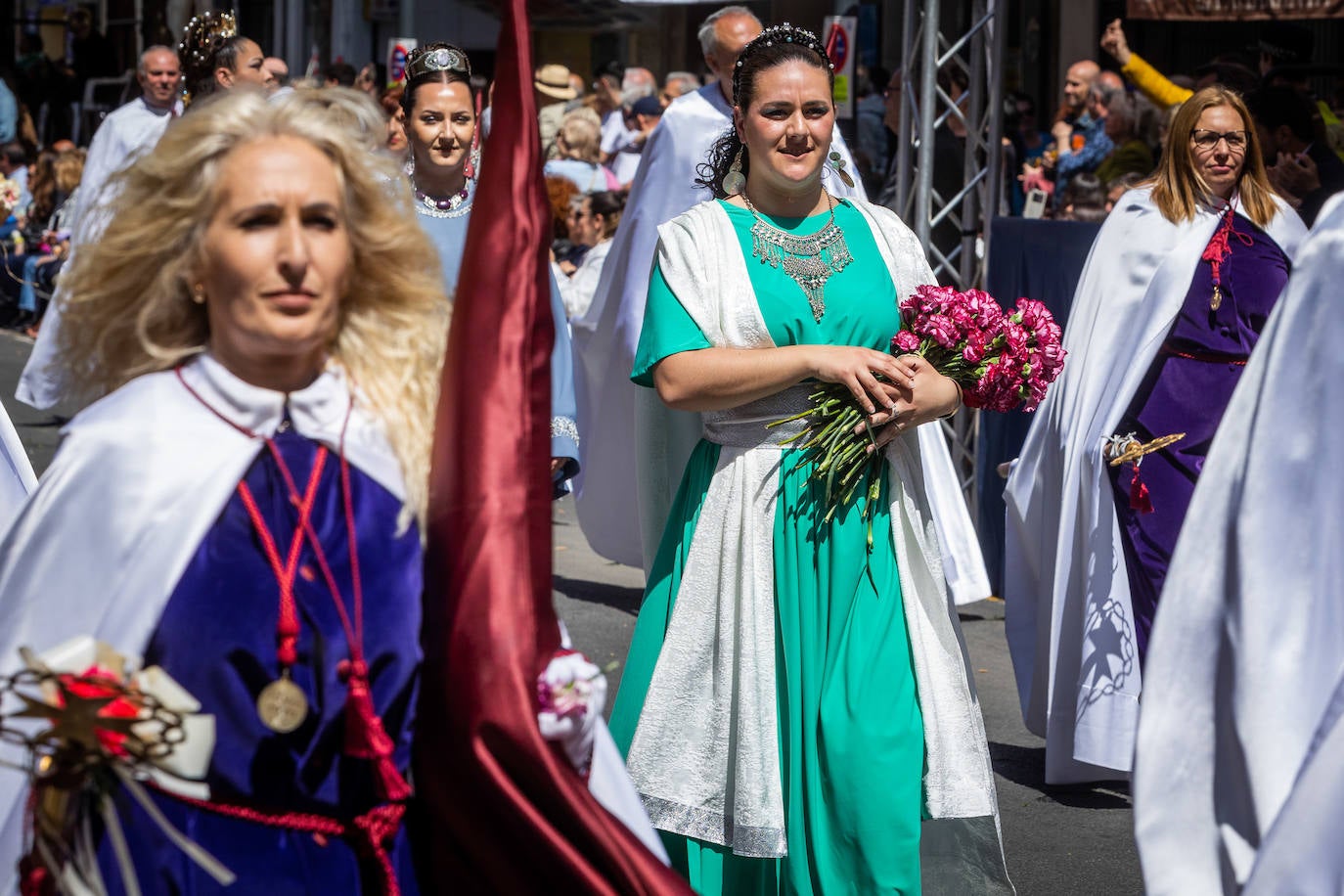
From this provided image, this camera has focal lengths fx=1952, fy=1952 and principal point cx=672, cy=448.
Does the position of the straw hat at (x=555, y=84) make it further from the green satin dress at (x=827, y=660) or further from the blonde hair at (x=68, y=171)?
the green satin dress at (x=827, y=660)

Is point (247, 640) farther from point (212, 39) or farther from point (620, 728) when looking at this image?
point (212, 39)

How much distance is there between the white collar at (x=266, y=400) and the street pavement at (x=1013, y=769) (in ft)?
4.60

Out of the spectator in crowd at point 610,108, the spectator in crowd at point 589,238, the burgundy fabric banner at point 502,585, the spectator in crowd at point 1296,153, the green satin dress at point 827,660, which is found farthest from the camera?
the spectator in crowd at point 610,108

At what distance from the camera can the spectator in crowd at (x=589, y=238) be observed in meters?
9.77

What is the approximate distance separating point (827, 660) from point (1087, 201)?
5.36 m

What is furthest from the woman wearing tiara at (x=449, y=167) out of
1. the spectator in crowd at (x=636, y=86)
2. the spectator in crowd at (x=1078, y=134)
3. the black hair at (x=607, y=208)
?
the spectator in crowd at (x=636, y=86)

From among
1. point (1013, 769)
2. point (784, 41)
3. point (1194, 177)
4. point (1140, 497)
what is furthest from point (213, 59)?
point (1013, 769)

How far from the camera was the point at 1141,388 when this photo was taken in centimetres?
599

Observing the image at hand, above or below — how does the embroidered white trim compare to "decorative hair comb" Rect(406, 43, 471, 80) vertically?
below

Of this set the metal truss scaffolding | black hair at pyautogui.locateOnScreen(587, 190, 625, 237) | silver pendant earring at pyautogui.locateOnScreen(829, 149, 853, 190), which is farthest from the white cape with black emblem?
black hair at pyautogui.locateOnScreen(587, 190, 625, 237)

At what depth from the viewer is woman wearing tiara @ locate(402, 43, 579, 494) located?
5297 mm

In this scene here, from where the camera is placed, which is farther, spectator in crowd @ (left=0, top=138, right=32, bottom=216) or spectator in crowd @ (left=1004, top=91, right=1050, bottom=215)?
spectator in crowd @ (left=0, top=138, right=32, bottom=216)

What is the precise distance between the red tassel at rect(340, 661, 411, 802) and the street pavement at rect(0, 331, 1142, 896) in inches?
63.6

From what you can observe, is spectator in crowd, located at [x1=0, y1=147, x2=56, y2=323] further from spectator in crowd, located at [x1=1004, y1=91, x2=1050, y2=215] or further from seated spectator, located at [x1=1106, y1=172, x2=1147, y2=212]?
seated spectator, located at [x1=1106, y1=172, x2=1147, y2=212]
